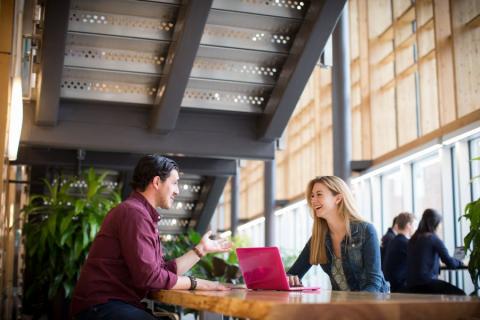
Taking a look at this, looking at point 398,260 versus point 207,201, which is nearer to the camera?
point 398,260

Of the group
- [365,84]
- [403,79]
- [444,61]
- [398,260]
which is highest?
[365,84]

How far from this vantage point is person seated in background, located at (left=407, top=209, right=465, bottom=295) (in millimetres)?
5754

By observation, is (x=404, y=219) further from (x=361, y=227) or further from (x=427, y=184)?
(x=361, y=227)

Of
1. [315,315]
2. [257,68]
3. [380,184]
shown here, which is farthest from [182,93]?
[380,184]

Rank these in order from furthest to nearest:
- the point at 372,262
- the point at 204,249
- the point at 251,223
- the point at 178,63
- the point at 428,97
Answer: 1. the point at 251,223
2. the point at 428,97
3. the point at 178,63
4. the point at 372,262
5. the point at 204,249

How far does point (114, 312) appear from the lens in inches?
105

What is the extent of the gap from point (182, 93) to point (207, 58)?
1.19 ft

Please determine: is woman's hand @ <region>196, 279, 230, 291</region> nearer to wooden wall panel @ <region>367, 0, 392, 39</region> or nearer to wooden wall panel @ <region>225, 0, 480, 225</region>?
wooden wall panel @ <region>225, 0, 480, 225</region>

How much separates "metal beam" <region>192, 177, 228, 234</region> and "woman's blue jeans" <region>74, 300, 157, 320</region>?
4625 millimetres

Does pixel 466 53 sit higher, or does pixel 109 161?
pixel 466 53

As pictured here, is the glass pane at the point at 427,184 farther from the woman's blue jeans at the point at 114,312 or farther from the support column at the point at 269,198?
the woman's blue jeans at the point at 114,312

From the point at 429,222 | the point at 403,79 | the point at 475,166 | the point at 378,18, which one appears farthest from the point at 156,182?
the point at 378,18

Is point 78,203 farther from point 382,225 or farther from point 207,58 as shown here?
point 382,225

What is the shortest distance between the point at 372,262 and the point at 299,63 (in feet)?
6.48
